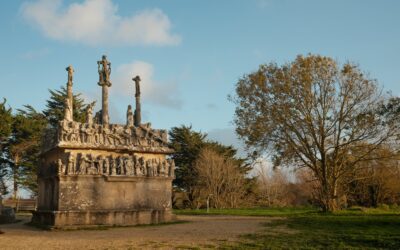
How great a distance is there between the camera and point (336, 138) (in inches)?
973

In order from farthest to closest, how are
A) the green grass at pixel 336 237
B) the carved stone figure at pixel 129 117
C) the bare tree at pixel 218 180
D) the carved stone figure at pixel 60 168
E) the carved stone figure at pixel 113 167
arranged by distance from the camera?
the bare tree at pixel 218 180
the carved stone figure at pixel 129 117
the carved stone figure at pixel 113 167
the carved stone figure at pixel 60 168
the green grass at pixel 336 237

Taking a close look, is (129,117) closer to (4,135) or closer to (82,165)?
(82,165)

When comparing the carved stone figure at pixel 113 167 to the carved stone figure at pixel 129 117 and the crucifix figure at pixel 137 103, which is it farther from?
the crucifix figure at pixel 137 103

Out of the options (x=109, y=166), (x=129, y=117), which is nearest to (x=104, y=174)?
(x=109, y=166)

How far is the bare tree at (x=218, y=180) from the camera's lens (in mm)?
43312

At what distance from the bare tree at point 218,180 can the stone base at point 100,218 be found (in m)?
22.4

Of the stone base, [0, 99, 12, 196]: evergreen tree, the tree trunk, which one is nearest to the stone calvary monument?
the stone base

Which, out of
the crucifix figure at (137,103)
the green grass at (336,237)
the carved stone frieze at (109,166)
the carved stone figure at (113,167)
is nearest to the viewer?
the green grass at (336,237)

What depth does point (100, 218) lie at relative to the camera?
1895 centimetres

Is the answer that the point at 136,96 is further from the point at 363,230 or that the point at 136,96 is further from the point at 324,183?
the point at 363,230

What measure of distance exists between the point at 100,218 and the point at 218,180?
2579cm

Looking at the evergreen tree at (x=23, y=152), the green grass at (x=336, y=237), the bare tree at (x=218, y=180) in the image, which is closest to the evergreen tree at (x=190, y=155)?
the bare tree at (x=218, y=180)

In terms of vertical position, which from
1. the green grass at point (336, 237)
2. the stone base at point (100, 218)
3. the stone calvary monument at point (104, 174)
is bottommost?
the green grass at point (336, 237)

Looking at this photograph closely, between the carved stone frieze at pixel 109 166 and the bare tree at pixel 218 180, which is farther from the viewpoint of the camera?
the bare tree at pixel 218 180
